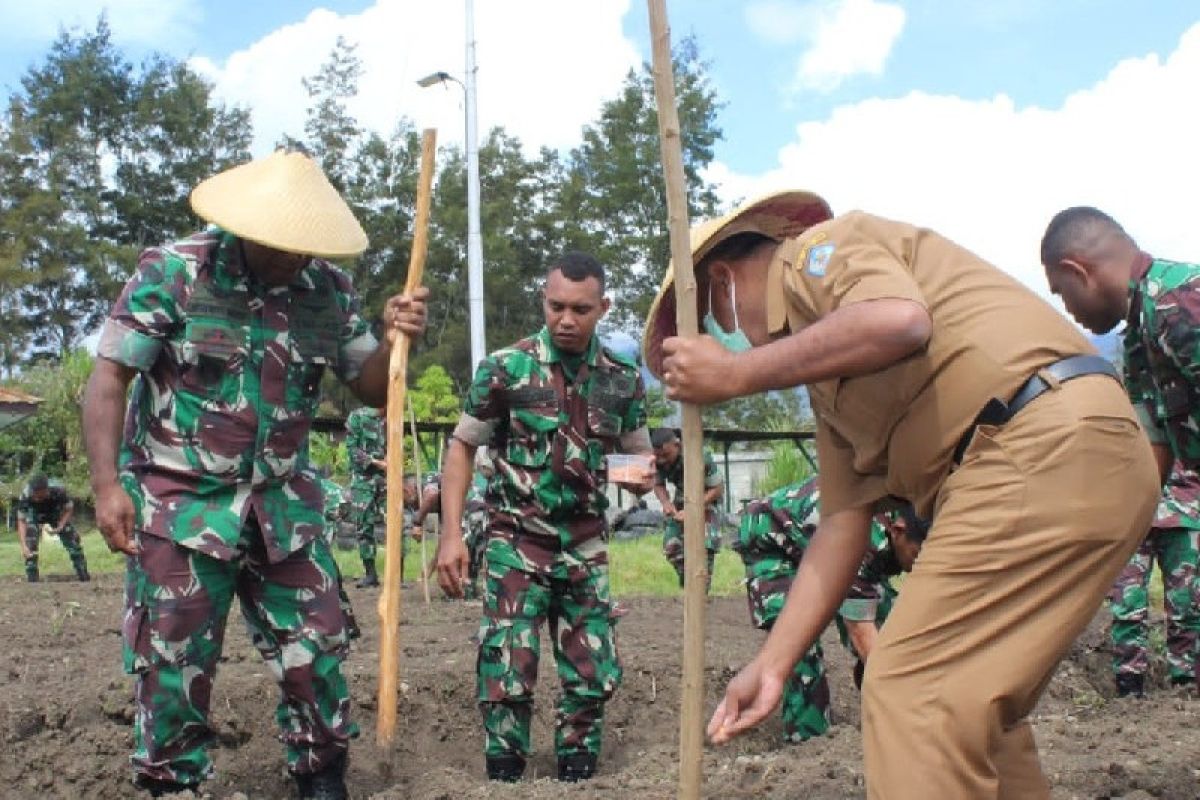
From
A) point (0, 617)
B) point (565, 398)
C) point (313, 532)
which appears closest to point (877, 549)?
point (565, 398)

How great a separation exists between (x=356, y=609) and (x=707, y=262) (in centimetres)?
832

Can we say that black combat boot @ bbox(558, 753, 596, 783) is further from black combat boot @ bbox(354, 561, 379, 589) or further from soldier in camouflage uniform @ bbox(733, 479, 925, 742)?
black combat boot @ bbox(354, 561, 379, 589)

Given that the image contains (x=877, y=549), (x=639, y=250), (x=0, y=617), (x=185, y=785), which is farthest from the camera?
(x=639, y=250)

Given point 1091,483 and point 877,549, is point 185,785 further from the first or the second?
point 1091,483

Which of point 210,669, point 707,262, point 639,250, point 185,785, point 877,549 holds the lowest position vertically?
point 185,785

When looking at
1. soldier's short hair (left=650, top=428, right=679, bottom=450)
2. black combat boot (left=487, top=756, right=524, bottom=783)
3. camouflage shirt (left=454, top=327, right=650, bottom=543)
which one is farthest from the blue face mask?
soldier's short hair (left=650, top=428, right=679, bottom=450)

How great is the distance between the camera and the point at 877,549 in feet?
15.4

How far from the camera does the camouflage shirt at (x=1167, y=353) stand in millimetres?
3979

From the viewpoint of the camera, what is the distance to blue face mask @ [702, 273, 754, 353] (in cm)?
264

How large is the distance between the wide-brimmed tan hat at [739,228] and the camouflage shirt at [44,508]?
500 inches

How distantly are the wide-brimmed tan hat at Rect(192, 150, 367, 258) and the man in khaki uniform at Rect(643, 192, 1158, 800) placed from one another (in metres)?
1.82

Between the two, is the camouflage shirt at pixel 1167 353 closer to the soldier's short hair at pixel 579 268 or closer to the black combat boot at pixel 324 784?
the soldier's short hair at pixel 579 268

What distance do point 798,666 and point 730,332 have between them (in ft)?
9.37

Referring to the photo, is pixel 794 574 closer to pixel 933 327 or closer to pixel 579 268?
pixel 579 268
